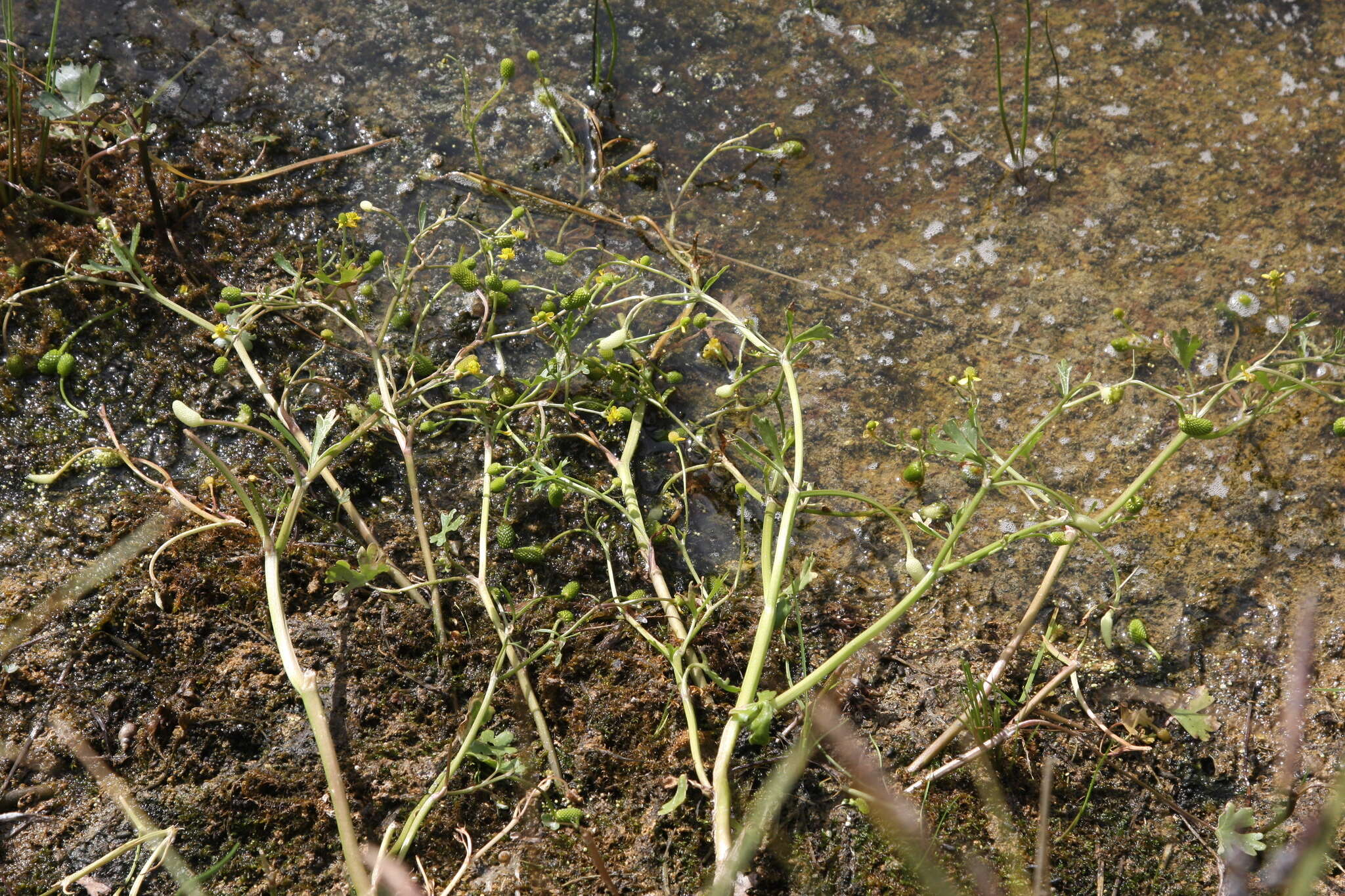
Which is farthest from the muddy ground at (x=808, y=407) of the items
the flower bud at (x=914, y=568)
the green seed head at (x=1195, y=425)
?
the green seed head at (x=1195, y=425)

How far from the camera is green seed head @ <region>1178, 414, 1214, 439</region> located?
5.97ft

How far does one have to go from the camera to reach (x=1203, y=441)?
2.53 metres

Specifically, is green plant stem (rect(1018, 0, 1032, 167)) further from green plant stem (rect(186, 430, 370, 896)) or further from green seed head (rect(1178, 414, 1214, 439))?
green plant stem (rect(186, 430, 370, 896))

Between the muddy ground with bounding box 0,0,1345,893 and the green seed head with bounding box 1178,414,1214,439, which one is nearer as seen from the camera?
the green seed head with bounding box 1178,414,1214,439

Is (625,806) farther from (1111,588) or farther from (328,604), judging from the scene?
(1111,588)

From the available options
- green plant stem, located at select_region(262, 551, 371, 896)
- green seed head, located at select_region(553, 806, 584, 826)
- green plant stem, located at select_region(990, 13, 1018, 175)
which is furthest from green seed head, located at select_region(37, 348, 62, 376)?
green plant stem, located at select_region(990, 13, 1018, 175)

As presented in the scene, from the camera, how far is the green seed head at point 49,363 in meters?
2.53

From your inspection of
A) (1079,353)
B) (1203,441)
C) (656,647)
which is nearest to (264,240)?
(656,647)

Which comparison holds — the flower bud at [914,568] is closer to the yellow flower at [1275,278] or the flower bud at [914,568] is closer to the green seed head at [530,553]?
the green seed head at [530,553]

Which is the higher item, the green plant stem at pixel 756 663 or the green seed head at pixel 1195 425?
the green seed head at pixel 1195 425

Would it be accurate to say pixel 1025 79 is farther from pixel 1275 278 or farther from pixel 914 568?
pixel 914 568

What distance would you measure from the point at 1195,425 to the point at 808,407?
103 centimetres

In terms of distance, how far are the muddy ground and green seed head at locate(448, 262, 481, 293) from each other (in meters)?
0.26

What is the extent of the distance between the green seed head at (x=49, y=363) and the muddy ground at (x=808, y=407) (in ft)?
0.16
